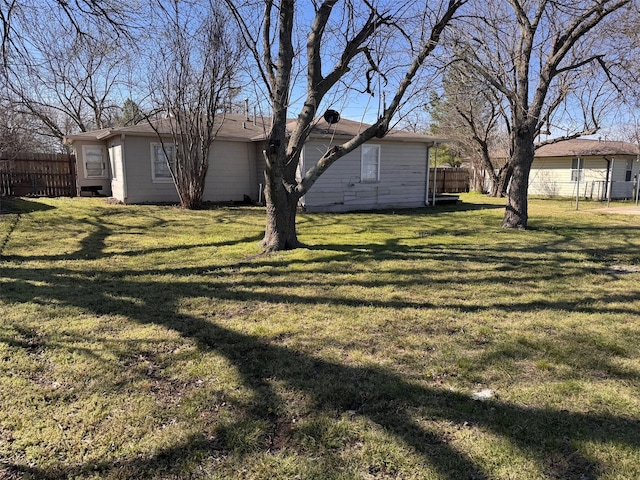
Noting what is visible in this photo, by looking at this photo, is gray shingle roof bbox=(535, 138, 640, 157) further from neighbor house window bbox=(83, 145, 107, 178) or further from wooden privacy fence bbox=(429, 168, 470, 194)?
neighbor house window bbox=(83, 145, 107, 178)

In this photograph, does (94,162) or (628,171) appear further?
(628,171)

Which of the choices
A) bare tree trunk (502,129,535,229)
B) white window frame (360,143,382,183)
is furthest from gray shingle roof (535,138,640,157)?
bare tree trunk (502,129,535,229)

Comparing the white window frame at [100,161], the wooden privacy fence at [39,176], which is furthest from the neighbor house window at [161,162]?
the wooden privacy fence at [39,176]

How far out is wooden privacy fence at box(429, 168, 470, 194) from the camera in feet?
82.6

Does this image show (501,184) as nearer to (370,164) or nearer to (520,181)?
(370,164)

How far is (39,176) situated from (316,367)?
59.6ft

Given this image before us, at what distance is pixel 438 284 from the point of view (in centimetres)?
530

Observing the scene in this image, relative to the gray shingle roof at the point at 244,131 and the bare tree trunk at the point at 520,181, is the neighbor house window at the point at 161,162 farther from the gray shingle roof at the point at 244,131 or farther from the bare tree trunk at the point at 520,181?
the bare tree trunk at the point at 520,181

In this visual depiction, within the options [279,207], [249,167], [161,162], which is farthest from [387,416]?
[249,167]

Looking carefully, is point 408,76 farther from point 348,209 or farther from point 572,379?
point 348,209

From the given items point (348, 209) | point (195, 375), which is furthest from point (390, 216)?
point (195, 375)

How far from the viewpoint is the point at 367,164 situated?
14.5m

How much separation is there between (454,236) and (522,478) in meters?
7.36

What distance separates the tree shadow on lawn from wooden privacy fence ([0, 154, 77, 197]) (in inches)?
650
